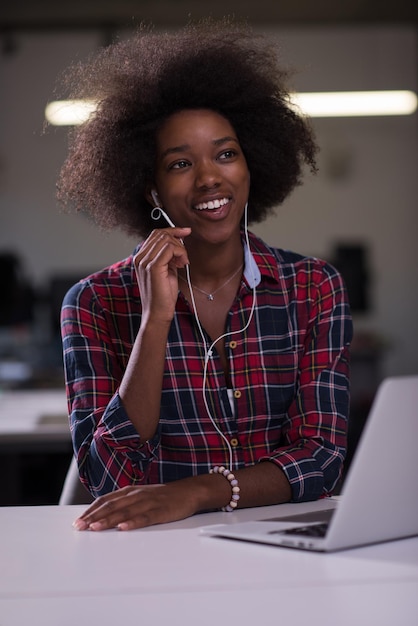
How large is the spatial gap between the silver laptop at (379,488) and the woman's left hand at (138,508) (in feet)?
0.64

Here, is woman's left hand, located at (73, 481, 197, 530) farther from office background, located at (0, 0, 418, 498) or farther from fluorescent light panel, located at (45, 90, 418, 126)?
office background, located at (0, 0, 418, 498)

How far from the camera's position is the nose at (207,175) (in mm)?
2010

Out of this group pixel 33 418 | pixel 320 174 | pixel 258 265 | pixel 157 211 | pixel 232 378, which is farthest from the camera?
pixel 320 174

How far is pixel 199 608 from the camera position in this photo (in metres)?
1.02

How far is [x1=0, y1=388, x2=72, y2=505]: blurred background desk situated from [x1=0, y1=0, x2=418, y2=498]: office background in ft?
15.3

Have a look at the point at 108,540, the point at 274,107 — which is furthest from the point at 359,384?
the point at 108,540

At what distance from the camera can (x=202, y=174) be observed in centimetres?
202

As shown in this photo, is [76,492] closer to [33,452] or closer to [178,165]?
[178,165]

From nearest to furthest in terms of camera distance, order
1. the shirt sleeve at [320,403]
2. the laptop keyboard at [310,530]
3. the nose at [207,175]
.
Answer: the laptop keyboard at [310,530]
the shirt sleeve at [320,403]
the nose at [207,175]

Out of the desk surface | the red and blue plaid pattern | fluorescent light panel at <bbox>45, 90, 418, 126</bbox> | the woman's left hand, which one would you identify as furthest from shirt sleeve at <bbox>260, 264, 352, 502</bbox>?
fluorescent light panel at <bbox>45, 90, 418, 126</bbox>

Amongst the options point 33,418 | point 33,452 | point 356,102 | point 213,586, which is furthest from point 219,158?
point 356,102

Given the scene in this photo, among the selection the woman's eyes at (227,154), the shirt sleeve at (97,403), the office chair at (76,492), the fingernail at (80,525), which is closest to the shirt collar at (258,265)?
the woman's eyes at (227,154)

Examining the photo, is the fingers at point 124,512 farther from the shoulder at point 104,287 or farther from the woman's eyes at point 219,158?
the woman's eyes at point 219,158

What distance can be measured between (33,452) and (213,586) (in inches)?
92.8
